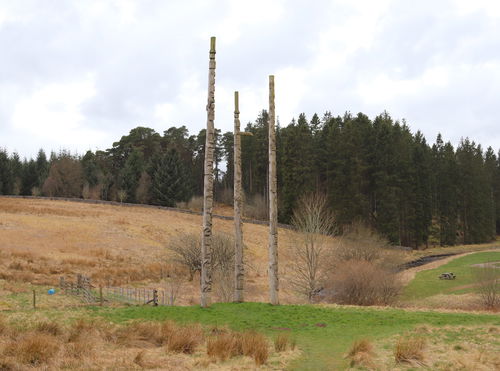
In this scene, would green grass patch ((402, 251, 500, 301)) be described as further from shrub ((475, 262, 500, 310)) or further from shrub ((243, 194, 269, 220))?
shrub ((243, 194, 269, 220))

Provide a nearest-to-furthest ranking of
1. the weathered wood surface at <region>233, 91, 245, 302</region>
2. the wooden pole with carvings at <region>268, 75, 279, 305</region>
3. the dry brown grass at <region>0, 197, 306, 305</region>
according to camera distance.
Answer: the wooden pole with carvings at <region>268, 75, 279, 305</region> → the weathered wood surface at <region>233, 91, 245, 302</region> → the dry brown grass at <region>0, 197, 306, 305</region>

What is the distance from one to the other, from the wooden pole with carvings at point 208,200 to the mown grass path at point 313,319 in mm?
918

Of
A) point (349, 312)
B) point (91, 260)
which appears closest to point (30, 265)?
point (91, 260)

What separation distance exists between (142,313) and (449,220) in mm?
74145

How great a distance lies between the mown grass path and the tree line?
132ft

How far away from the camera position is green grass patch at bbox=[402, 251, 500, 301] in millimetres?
34894

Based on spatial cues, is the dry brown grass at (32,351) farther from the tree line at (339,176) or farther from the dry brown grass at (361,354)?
the tree line at (339,176)

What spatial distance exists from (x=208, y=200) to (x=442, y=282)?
2962 centimetres

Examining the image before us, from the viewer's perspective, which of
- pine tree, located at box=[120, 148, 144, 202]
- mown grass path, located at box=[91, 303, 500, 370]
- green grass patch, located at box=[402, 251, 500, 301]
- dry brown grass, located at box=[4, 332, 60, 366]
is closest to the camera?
dry brown grass, located at box=[4, 332, 60, 366]

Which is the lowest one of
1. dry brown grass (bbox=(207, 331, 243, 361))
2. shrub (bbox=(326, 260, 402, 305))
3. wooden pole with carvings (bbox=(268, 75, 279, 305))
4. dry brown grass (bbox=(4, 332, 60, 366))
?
shrub (bbox=(326, 260, 402, 305))

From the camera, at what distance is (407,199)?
73938mm

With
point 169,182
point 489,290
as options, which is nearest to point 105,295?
point 489,290

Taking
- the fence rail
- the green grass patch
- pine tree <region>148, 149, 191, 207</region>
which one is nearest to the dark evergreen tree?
pine tree <region>148, 149, 191, 207</region>

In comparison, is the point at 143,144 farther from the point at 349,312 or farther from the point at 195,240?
the point at 349,312
